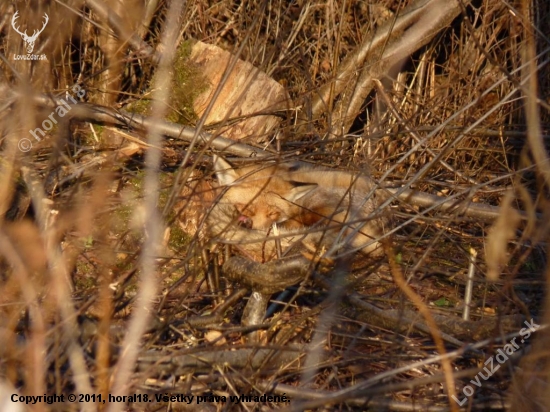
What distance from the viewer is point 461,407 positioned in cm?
261

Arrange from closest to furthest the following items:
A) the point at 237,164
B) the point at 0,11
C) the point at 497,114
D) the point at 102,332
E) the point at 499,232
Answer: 1. the point at 499,232
2. the point at 102,332
3. the point at 0,11
4. the point at 237,164
5. the point at 497,114

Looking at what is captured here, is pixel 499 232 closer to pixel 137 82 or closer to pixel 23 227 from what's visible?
pixel 23 227

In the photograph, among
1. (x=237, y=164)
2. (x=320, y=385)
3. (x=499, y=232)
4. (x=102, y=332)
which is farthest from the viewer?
(x=237, y=164)

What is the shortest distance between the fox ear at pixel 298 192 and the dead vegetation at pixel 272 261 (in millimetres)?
238

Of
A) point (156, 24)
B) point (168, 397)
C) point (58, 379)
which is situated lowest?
point (168, 397)

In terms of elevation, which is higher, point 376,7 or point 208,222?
point 376,7

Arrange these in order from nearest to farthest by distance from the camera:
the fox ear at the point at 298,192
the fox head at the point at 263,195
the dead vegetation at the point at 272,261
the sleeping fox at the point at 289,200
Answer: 1. the dead vegetation at the point at 272,261
2. the sleeping fox at the point at 289,200
3. the fox head at the point at 263,195
4. the fox ear at the point at 298,192

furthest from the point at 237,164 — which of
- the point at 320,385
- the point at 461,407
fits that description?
the point at 461,407

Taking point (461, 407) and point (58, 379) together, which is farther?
point (461, 407)

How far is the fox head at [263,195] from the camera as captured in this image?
14.7ft

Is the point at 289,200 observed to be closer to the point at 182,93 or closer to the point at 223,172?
the point at 223,172

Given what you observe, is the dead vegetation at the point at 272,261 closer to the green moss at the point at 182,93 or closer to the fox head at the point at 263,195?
the green moss at the point at 182,93

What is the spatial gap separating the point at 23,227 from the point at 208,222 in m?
1.19

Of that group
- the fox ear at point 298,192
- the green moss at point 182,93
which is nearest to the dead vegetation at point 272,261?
the green moss at point 182,93
